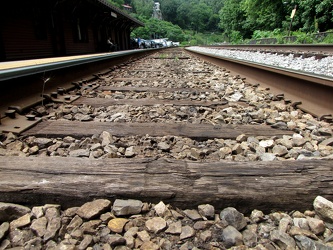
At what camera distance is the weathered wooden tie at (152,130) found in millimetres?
1866

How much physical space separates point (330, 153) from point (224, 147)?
645mm

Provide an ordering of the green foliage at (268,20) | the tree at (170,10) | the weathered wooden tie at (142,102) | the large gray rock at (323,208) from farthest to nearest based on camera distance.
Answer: the tree at (170,10) → the green foliage at (268,20) → the weathered wooden tie at (142,102) → the large gray rock at (323,208)

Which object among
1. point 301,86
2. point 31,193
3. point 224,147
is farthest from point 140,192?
point 301,86

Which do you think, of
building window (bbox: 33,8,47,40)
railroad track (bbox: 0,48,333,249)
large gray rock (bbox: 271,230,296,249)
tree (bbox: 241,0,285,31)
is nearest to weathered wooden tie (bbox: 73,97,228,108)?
railroad track (bbox: 0,48,333,249)

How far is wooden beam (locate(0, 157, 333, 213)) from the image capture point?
3.44 ft

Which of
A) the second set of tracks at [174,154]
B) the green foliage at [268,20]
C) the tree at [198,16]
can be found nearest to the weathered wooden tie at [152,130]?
the second set of tracks at [174,154]

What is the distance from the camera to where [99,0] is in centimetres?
1105

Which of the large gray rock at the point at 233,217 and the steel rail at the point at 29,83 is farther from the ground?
the steel rail at the point at 29,83

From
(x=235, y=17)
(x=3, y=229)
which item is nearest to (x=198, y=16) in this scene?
(x=235, y=17)

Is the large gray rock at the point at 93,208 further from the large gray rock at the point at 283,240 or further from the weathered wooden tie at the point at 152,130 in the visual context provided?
the weathered wooden tie at the point at 152,130

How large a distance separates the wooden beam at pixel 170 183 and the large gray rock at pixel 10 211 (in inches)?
1.7

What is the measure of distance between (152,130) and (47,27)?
10.4 metres

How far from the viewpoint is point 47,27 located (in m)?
10.4

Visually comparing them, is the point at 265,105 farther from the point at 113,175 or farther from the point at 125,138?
the point at 113,175
